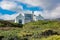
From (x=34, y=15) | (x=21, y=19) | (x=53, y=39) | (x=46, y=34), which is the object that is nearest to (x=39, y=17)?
(x=34, y=15)

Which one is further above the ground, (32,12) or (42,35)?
(32,12)

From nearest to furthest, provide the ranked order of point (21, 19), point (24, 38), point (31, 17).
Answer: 1. point (24, 38)
2. point (21, 19)
3. point (31, 17)

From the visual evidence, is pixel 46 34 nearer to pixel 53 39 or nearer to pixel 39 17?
pixel 53 39

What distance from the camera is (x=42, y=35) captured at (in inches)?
736

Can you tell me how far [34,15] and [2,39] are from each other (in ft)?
159

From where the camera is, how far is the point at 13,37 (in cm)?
1820

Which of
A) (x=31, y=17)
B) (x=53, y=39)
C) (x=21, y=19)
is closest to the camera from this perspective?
(x=53, y=39)

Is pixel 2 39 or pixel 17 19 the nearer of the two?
pixel 2 39

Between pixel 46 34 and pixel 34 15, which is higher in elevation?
pixel 34 15

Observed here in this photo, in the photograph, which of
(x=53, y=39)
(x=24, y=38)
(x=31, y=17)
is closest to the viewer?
(x=53, y=39)

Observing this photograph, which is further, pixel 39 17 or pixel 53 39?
pixel 39 17

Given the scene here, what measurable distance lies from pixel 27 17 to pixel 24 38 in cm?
4583

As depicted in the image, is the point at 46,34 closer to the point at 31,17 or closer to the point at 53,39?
the point at 53,39

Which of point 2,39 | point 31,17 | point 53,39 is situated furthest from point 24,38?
point 31,17
